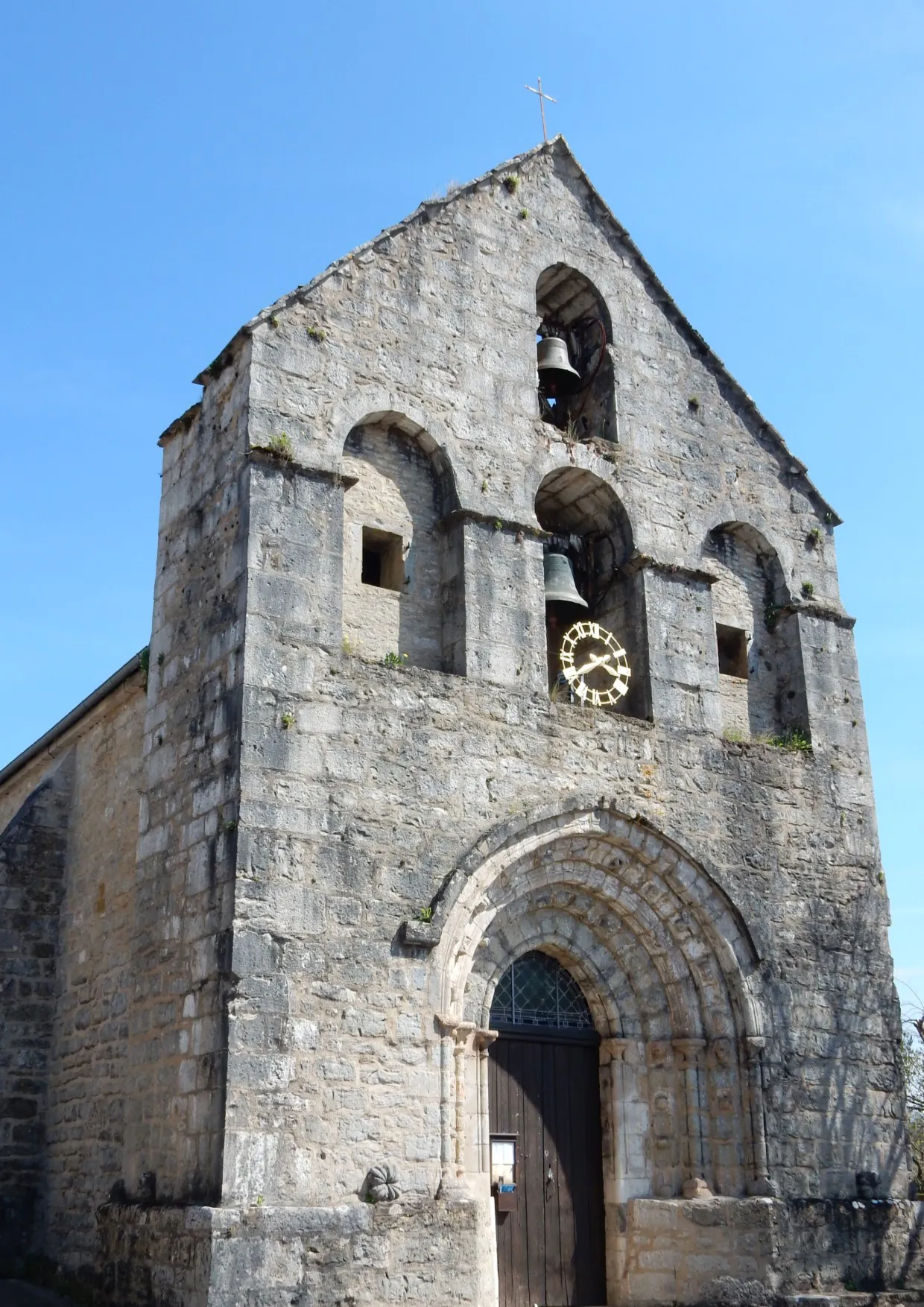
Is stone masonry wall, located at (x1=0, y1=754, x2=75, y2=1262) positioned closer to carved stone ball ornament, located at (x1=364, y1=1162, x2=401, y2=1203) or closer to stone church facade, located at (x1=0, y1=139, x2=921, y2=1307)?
stone church facade, located at (x1=0, y1=139, x2=921, y2=1307)

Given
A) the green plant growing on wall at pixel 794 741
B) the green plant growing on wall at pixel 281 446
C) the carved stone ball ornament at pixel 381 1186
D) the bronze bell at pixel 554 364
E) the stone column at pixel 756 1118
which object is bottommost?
the carved stone ball ornament at pixel 381 1186

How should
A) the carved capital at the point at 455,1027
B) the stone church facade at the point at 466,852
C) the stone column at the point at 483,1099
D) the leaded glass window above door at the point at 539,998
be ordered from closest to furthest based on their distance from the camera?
1. the stone church facade at the point at 466,852
2. the carved capital at the point at 455,1027
3. the stone column at the point at 483,1099
4. the leaded glass window above door at the point at 539,998

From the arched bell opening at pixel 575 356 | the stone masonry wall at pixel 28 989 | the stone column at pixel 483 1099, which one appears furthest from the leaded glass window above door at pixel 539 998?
the arched bell opening at pixel 575 356

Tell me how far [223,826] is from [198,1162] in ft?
6.78

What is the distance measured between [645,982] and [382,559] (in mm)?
3919

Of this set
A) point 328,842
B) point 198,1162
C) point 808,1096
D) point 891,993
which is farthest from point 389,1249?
point 891,993

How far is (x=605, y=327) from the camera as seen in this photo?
1304cm

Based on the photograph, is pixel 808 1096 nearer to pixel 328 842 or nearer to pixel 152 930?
pixel 328 842

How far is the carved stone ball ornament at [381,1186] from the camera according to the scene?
889 centimetres

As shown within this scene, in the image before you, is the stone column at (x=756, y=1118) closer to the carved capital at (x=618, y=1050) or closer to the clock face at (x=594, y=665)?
the carved capital at (x=618, y=1050)

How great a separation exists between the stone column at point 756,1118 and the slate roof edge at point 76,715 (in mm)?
5604

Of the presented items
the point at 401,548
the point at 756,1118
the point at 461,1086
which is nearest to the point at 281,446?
the point at 401,548

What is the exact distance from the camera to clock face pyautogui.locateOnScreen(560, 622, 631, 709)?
11.6 metres

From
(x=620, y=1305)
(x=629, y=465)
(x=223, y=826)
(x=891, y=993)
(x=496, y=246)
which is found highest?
(x=496, y=246)
